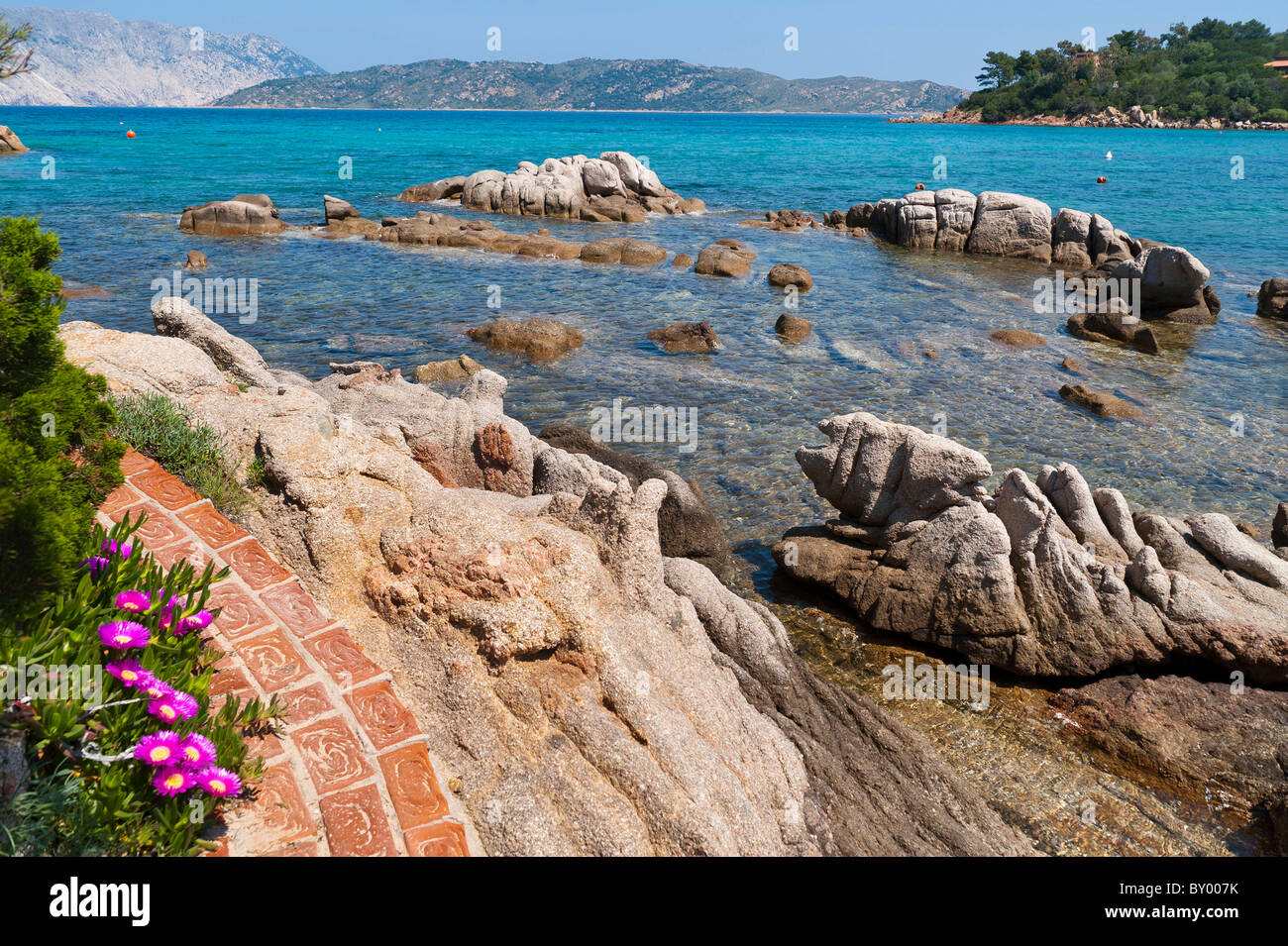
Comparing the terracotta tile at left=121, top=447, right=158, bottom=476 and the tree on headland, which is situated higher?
the tree on headland

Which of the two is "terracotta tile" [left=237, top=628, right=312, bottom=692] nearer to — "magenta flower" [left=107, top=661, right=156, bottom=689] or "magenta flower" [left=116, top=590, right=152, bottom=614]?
"magenta flower" [left=116, top=590, right=152, bottom=614]

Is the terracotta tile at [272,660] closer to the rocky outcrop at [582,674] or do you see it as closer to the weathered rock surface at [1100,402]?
the rocky outcrop at [582,674]

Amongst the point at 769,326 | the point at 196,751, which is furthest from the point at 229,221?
the point at 196,751

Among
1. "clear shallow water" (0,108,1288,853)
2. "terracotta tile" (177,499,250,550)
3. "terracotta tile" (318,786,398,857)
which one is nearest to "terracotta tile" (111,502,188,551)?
"terracotta tile" (177,499,250,550)

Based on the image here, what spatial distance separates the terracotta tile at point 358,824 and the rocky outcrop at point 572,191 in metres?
47.1

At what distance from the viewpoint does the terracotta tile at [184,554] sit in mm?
6457

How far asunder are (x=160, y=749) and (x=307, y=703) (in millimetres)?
1132

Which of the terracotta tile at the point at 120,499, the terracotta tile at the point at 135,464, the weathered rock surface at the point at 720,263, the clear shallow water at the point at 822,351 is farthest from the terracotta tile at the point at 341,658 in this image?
the weathered rock surface at the point at 720,263

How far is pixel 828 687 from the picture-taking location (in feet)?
29.0

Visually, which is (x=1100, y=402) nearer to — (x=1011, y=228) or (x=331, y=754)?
(x=331, y=754)

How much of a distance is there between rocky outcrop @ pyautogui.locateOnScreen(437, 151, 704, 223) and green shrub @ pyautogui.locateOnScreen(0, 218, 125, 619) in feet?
151

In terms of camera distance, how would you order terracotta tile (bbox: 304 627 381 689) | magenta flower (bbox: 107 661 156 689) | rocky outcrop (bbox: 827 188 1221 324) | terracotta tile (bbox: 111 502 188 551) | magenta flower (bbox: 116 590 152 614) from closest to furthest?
1. magenta flower (bbox: 107 661 156 689)
2. magenta flower (bbox: 116 590 152 614)
3. terracotta tile (bbox: 304 627 381 689)
4. terracotta tile (bbox: 111 502 188 551)
5. rocky outcrop (bbox: 827 188 1221 324)

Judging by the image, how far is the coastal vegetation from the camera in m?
150
